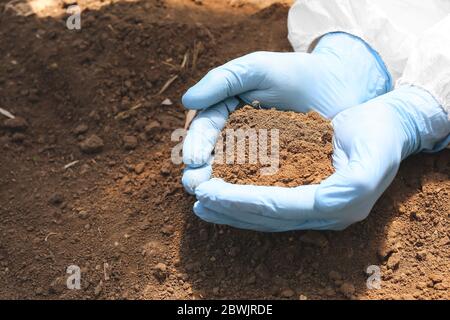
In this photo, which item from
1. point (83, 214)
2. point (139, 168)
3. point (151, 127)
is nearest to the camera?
point (83, 214)

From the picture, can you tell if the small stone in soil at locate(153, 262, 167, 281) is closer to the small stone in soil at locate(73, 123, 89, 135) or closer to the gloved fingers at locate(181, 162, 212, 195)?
the gloved fingers at locate(181, 162, 212, 195)

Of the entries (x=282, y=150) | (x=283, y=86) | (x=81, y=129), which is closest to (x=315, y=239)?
(x=282, y=150)

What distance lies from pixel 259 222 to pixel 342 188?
293 mm

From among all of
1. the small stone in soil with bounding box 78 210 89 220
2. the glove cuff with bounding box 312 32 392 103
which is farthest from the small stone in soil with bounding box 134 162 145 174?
the glove cuff with bounding box 312 32 392 103

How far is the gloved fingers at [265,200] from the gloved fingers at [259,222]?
0.8 inches

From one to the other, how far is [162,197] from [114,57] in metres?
0.77

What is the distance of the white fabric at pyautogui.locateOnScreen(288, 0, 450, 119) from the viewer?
238 cm

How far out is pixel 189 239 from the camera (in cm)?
231

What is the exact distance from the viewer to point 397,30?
2574 millimetres

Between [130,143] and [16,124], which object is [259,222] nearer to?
[130,143]

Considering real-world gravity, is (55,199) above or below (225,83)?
below

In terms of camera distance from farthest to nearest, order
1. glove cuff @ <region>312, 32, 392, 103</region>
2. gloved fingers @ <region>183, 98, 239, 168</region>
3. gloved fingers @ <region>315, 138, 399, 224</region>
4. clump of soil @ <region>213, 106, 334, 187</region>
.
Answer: glove cuff @ <region>312, 32, 392, 103</region>
gloved fingers @ <region>183, 98, 239, 168</region>
clump of soil @ <region>213, 106, 334, 187</region>
gloved fingers @ <region>315, 138, 399, 224</region>
